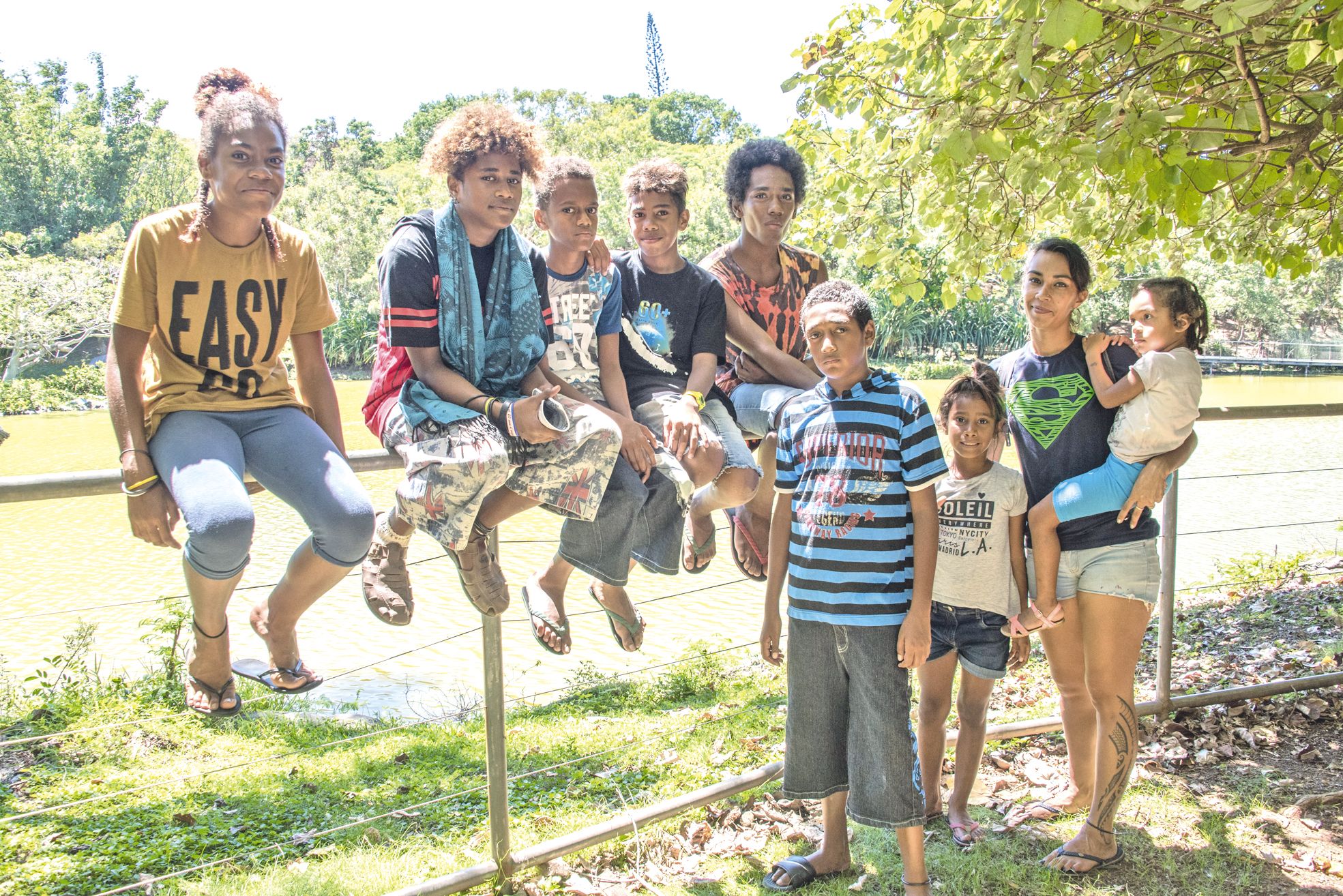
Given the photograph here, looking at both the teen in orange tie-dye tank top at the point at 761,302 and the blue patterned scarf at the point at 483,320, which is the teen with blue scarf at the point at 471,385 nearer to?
the blue patterned scarf at the point at 483,320

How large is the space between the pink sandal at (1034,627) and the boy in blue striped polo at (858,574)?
0.43 m

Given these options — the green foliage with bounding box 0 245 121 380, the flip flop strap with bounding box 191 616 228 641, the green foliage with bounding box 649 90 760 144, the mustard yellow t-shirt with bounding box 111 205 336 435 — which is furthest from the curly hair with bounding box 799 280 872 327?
the green foliage with bounding box 649 90 760 144

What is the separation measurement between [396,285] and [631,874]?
1.94 metres

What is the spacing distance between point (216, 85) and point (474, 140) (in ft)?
2.32

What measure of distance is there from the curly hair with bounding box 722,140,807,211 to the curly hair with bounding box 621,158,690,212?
496 mm

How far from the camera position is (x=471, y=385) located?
104 inches

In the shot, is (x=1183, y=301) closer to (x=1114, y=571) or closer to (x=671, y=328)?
(x=1114, y=571)

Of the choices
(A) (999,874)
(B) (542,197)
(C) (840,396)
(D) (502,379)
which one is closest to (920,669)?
(A) (999,874)

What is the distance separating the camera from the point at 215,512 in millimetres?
2355

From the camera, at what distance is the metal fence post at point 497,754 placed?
109 inches

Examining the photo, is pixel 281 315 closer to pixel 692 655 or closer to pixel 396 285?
pixel 396 285

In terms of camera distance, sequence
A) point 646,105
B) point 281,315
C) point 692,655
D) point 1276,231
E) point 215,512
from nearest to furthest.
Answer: point 215,512 → point 281,315 → point 1276,231 → point 692,655 → point 646,105

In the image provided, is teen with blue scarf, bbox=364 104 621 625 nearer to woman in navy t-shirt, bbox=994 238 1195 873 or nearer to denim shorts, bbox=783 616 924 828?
denim shorts, bbox=783 616 924 828

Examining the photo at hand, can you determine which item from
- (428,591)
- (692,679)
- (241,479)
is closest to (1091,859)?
(241,479)
